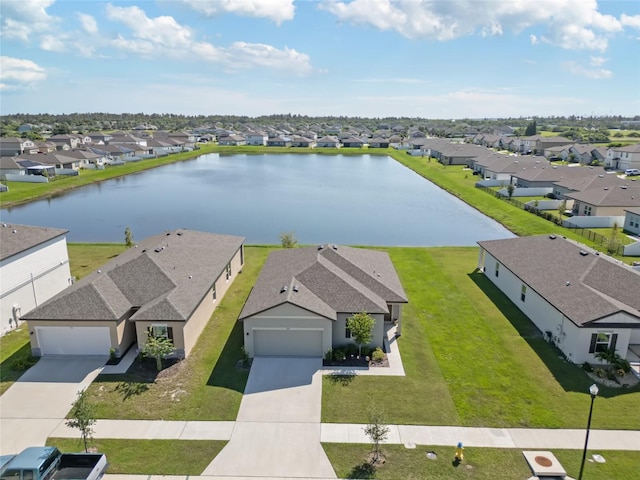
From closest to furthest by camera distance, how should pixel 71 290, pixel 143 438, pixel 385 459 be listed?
pixel 385 459 → pixel 143 438 → pixel 71 290

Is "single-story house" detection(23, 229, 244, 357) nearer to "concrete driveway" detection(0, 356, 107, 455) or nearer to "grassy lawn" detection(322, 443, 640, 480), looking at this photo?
"concrete driveway" detection(0, 356, 107, 455)

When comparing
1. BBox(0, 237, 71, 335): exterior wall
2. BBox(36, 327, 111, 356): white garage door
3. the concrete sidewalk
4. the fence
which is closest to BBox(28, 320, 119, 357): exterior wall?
BBox(36, 327, 111, 356): white garage door

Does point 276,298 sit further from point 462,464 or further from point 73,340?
point 462,464

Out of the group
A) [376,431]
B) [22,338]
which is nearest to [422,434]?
[376,431]

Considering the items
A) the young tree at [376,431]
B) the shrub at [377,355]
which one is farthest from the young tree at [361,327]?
the young tree at [376,431]

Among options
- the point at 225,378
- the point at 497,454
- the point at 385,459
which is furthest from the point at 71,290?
the point at 497,454

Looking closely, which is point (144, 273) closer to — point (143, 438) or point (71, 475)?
point (143, 438)

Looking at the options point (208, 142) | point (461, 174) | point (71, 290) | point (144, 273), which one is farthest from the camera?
point (208, 142)
